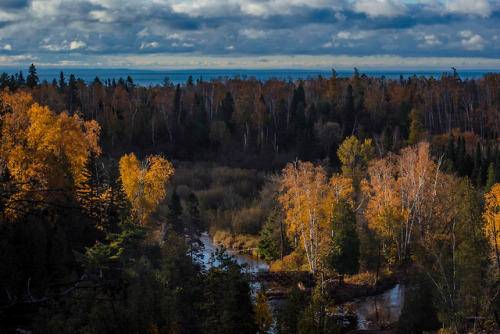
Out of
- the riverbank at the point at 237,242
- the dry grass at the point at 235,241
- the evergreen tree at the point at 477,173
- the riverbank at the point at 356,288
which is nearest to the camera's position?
the riverbank at the point at 356,288

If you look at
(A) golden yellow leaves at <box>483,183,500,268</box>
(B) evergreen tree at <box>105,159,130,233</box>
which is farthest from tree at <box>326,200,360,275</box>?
(B) evergreen tree at <box>105,159,130,233</box>

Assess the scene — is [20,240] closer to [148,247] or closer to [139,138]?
[148,247]

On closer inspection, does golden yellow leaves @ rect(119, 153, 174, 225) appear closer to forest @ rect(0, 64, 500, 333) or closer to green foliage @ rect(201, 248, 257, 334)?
forest @ rect(0, 64, 500, 333)

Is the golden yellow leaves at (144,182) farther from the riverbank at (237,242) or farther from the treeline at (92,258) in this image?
→ the riverbank at (237,242)

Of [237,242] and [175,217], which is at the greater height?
[175,217]

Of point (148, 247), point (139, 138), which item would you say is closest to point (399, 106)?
point (139, 138)

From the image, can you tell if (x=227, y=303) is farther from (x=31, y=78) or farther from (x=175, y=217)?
(x=31, y=78)

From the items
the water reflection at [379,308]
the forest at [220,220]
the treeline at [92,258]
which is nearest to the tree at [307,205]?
the forest at [220,220]

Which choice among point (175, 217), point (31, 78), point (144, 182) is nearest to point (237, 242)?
Result: point (144, 182)

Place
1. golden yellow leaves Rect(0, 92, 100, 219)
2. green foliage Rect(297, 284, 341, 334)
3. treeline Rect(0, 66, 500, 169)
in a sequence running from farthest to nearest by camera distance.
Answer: treeline Rect(0, 66, 500, 169)
golden yellow leaves Rect(0, 92, 100, 219)
green foliage Rect(297, 284, 341, 334)
